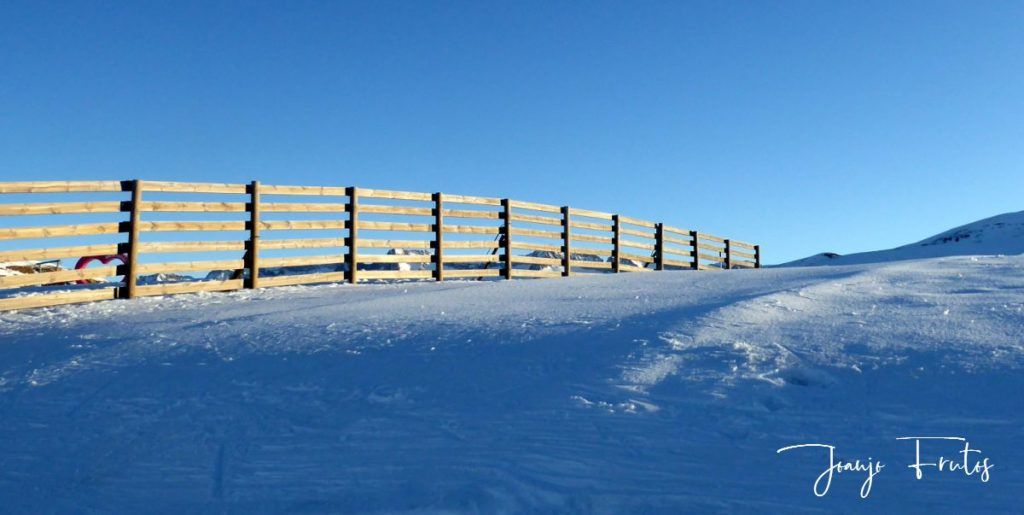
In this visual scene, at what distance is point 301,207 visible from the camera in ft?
35.0

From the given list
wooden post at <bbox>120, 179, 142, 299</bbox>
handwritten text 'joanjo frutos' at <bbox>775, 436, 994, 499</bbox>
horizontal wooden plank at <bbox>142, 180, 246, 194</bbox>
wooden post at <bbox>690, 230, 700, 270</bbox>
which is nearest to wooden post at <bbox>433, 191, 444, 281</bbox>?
horizontal wooden plank at <bbox>142, 180, 246, 194</bbox>

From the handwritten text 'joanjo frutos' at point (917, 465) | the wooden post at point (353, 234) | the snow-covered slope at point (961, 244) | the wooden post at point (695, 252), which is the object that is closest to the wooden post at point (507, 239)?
the wooden post at point (353, 234)

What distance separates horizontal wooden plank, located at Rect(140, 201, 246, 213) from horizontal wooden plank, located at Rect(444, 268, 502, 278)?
12.1ft

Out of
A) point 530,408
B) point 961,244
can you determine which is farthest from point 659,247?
point 961,244

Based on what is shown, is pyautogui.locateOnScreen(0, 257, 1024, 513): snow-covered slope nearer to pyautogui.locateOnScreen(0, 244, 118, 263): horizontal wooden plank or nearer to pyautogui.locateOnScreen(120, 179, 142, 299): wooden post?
pyautogui.locateOnScreen(0, 244, 118, 263): horizontal wooden plank

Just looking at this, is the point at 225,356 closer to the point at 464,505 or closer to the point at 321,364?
the point at 321,364

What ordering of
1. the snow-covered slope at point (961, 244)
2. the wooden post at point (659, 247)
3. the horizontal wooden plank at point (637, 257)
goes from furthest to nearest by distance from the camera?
the snow-covered slope at point (961, 244), the wooden post at point (659, 247), the horizontal wooden plank at point (637, 257)

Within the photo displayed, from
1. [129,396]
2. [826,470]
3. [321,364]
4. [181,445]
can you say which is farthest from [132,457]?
[826,470]

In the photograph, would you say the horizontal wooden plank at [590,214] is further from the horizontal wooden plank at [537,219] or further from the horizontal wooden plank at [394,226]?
the horizontal wooden plank at [394,226]

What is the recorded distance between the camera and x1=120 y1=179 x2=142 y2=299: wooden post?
9.06m

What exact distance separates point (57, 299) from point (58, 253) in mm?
534

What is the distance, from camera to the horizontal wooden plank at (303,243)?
10258mm

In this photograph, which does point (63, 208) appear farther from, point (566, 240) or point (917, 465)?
point (566, 240)

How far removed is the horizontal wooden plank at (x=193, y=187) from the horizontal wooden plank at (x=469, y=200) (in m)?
3.34
